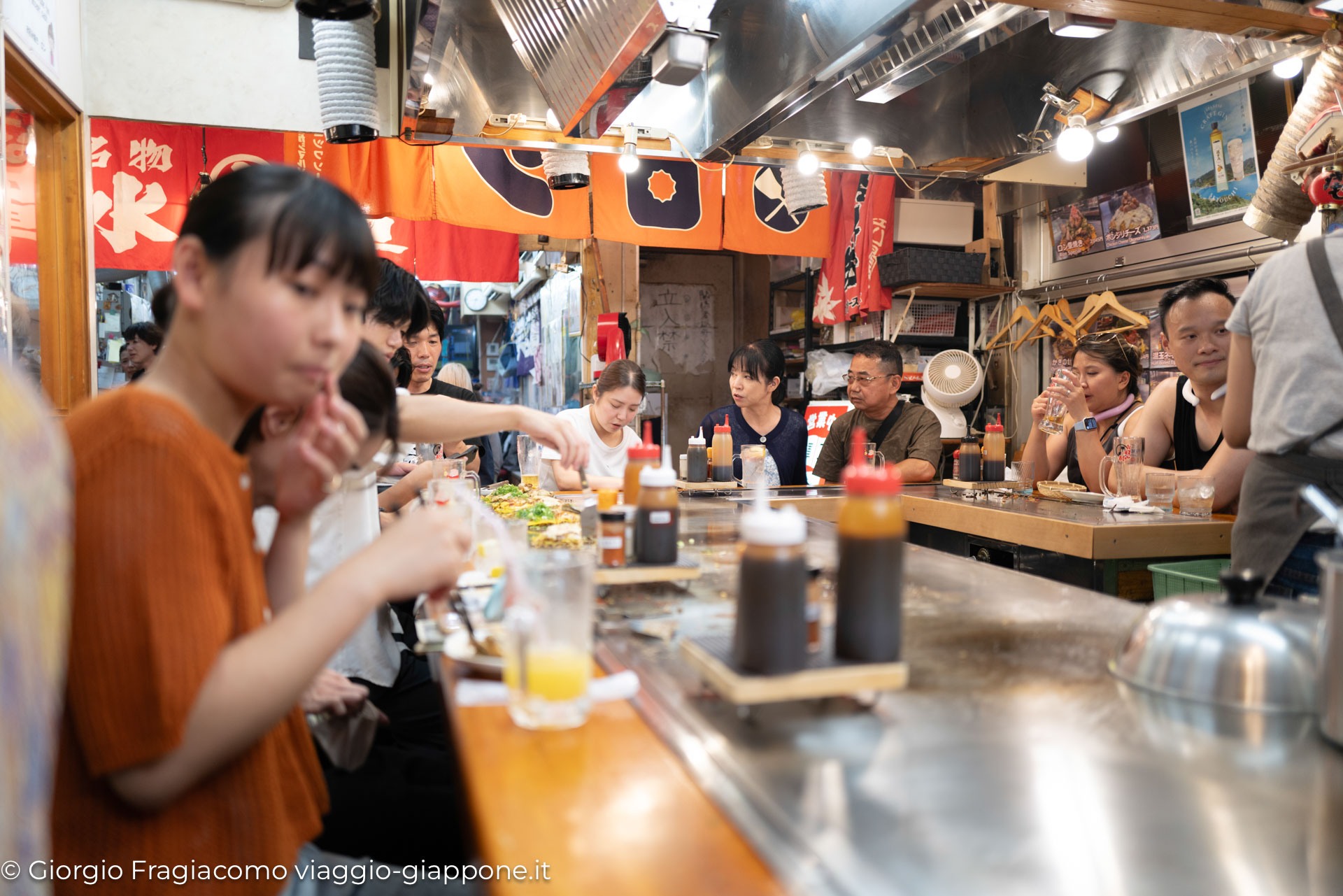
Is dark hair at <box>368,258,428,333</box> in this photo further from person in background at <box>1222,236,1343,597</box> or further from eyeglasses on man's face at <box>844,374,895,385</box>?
eyeglasses on man's face at <box>844,374,895,385</box>

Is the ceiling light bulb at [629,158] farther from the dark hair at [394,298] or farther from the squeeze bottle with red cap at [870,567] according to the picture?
the squeeze bottle with red cap at [870,567]

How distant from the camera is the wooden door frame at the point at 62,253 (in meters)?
3.93

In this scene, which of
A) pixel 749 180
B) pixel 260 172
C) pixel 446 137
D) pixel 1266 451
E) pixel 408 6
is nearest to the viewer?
pixel 260 172

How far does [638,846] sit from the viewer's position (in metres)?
0.77

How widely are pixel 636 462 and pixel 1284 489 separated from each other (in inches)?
68.6

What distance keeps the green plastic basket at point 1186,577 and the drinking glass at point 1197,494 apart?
394 millimetres

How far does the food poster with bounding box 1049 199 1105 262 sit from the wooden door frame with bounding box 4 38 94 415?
21.0 feet

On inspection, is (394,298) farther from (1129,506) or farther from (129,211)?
(129,211)

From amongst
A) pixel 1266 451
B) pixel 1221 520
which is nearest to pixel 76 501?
pixel 1266 451

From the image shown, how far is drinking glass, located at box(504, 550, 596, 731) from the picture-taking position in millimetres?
1058

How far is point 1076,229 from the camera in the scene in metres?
6.45

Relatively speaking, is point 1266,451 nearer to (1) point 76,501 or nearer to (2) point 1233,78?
(2) point 1233,78

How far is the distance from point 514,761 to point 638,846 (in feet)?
0.76

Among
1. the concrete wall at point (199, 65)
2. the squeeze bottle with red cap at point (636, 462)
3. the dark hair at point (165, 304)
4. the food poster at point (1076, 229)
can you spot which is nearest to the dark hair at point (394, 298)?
the squeeze bottle with red cap at point (636, 462)
